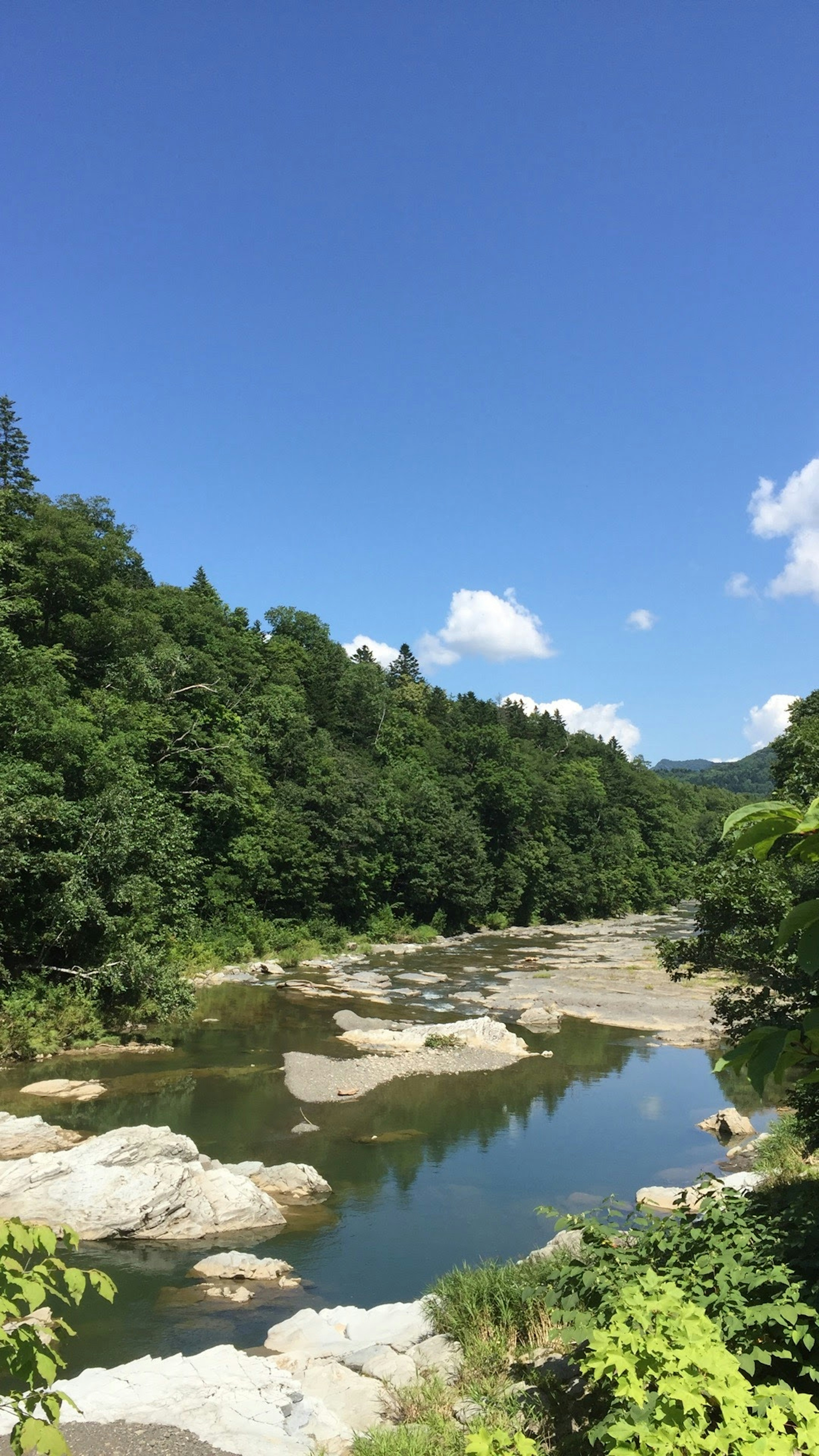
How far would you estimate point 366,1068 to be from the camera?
68.5 feet

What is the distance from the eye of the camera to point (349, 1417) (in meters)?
6.71

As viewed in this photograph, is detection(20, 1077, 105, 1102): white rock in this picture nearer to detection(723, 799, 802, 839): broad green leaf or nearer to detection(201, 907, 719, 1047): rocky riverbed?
detection(201, 907, 719, 1047): rocky riverbed

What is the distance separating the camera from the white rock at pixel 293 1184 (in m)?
13.6

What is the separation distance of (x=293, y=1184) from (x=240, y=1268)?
2834mm

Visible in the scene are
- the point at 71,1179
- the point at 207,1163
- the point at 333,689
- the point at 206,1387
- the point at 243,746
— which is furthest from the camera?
the point at 333,689

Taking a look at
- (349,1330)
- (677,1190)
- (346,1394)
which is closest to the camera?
(346,1394)

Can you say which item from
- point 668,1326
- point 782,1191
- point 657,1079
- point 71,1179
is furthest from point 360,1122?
point 668,1326

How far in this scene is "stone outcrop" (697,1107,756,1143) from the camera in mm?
17828

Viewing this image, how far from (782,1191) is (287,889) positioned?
35.5 metres

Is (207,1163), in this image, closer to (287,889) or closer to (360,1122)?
(360,1122)

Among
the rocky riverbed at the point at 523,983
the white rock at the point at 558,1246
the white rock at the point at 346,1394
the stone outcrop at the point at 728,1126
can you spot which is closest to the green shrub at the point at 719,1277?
Answer: the white rock at the point at 346,1394

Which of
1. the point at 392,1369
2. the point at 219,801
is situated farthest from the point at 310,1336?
the point at 219,801

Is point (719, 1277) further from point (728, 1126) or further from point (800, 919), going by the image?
point (728, 1126)

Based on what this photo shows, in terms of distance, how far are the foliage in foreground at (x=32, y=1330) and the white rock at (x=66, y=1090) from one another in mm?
15702
